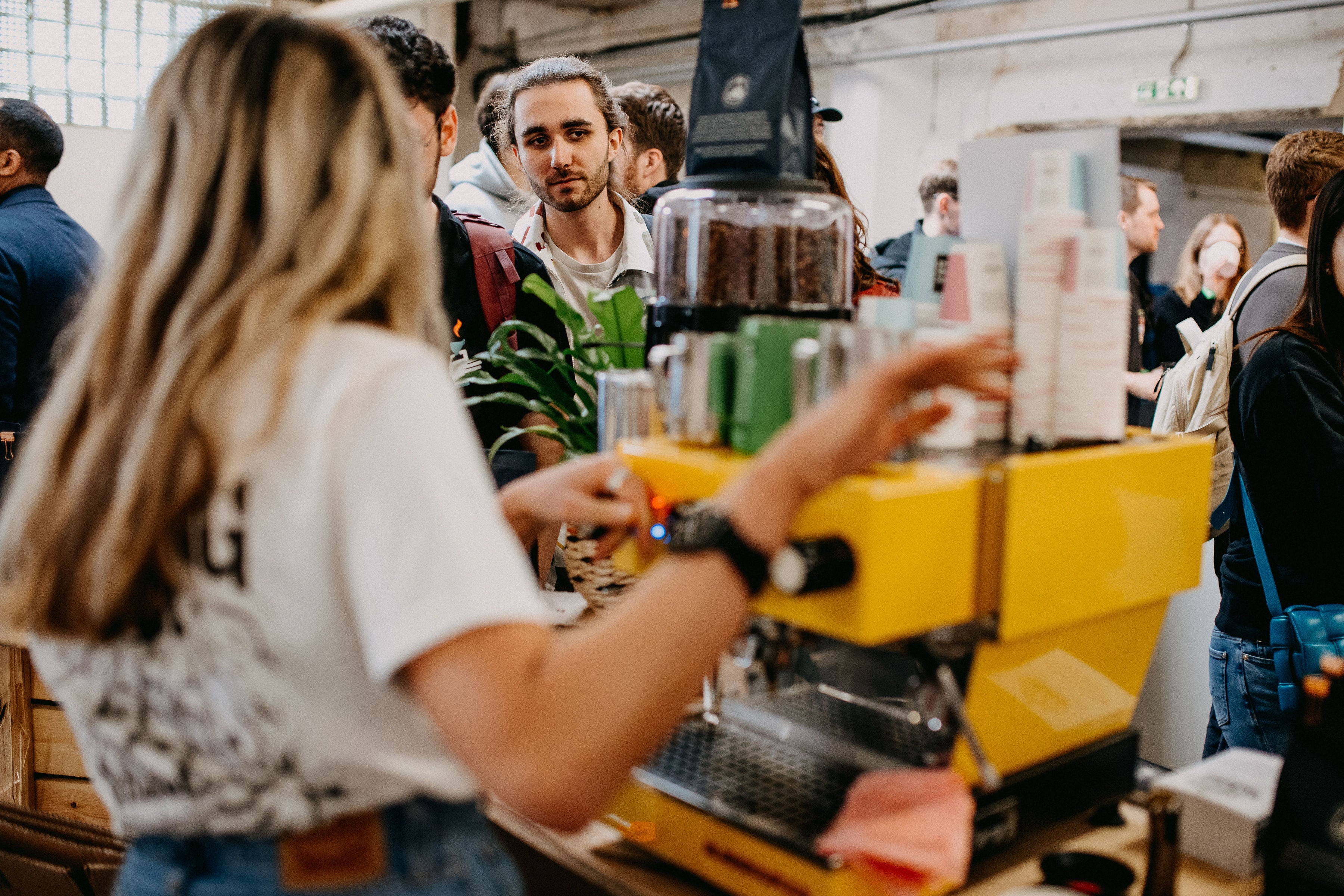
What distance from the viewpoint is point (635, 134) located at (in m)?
3.89

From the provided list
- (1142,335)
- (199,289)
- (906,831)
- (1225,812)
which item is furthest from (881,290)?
(1142,335)

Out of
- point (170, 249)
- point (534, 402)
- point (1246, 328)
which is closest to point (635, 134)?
point (1246, 328)

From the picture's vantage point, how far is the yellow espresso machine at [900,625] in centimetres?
110

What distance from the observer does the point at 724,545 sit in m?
0.89

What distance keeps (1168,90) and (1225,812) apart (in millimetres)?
5690

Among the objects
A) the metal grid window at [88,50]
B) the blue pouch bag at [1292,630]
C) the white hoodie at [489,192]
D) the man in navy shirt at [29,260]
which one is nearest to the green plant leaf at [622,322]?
the blue pouch bag at [1292,630]

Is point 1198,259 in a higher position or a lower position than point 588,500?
higher

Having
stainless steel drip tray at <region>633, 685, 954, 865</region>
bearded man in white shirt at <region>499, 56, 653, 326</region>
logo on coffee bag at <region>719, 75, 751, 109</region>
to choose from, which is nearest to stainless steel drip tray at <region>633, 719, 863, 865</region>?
stainless steel drip tray at <region>633, 685, 954, 865</region>

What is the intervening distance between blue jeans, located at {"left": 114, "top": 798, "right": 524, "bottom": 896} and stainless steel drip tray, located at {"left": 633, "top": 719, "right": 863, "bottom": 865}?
0.31m

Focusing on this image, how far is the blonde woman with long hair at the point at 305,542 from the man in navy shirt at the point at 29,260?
2.50 m

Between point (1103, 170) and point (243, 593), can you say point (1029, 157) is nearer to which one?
point (1103, 170)

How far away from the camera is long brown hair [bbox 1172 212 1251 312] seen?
5094 millimetres

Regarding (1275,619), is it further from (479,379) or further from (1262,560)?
(479,379)

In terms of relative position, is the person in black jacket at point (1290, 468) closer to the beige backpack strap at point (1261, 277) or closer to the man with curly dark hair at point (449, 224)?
the beige backpack strap at point (1261, 277)
